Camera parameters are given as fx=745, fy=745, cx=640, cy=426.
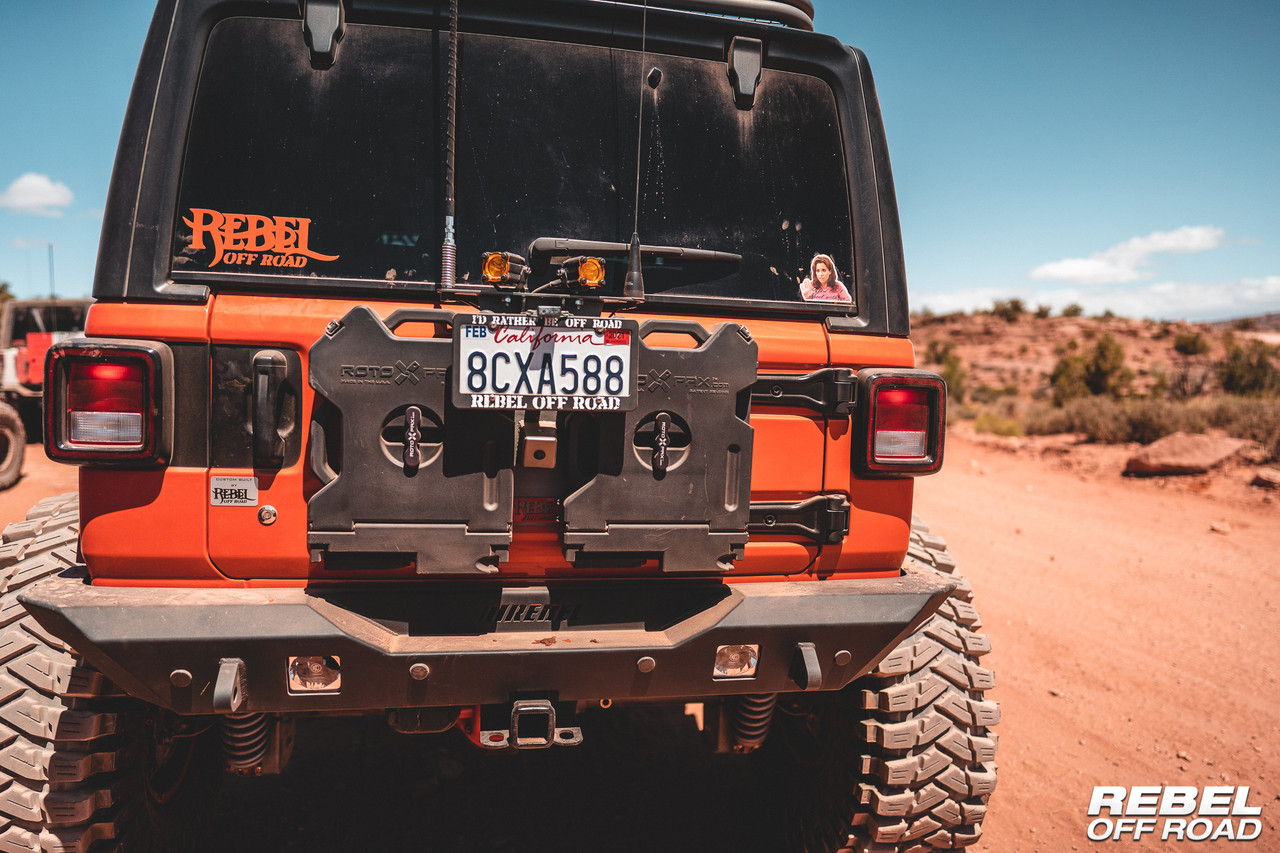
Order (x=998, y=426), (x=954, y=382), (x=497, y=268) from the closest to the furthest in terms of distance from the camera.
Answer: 1. (x=497, y=268)
2. (x=998, y=426)
3. (x=954, y=382)

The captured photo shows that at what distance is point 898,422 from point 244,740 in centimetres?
210

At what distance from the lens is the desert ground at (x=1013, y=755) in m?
3.02

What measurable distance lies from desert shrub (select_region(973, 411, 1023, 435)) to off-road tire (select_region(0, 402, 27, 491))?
17040 mm

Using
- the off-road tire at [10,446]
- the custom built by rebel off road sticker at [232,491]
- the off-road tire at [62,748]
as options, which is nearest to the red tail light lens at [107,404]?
the custom built by rebel off road sticker at [232,491]

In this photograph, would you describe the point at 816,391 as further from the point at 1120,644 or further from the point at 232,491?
the point at 1120,644

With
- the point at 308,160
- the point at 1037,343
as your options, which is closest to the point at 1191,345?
the point at 1037,343

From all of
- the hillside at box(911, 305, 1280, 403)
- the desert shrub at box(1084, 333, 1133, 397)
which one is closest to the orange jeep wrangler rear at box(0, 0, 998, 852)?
the desert shrub at box(1084, 333, 1133, 397)

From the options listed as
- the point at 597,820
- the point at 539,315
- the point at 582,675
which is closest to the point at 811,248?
the point at 539,315

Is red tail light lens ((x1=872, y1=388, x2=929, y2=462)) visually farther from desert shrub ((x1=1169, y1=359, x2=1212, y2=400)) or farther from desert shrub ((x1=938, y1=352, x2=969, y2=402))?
desert shrub ((x1=938, y1=352, x2=969, y2=402))

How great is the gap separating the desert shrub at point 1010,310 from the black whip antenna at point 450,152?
1802 inches

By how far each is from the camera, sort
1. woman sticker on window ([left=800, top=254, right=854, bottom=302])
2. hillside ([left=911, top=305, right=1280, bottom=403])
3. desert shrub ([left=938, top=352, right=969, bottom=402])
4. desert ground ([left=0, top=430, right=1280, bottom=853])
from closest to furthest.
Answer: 1. woman sticker on window ([left=800, top=254, right=854, bottom=302])
2. desert ground ([left=0, top=430, right=1280, bottom=853])
3. desert shrub ([left=938, top=352, right=969, bottom=402])
4. hillside ([left=911, top=305, right=1280, bottom=403])

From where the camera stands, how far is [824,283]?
7.36ft

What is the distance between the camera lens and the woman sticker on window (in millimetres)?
2229

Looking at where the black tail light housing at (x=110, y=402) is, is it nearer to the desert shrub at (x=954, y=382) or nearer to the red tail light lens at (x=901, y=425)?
the red tail light lens at (x=901, y=425)
